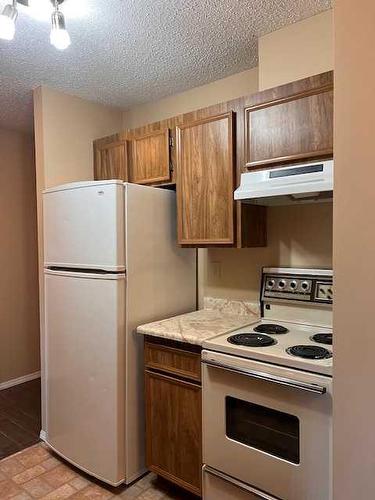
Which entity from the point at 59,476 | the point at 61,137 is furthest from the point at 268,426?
the point at 61,137

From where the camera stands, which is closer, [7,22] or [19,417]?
[7,22]

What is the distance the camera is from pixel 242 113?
6.61 ft

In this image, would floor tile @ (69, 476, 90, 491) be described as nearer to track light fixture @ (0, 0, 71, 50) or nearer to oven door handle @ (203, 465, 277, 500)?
oven door handle @ (203, 465, 277, 500)

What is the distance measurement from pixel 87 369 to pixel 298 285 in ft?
4.41

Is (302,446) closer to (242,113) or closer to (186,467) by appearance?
(186,467)

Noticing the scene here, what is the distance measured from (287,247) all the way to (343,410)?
1.24 meters

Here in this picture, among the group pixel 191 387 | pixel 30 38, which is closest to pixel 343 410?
pixel 191 387

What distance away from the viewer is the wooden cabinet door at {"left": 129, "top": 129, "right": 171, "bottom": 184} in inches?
93.7

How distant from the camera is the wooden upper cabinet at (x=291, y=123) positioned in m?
1.72

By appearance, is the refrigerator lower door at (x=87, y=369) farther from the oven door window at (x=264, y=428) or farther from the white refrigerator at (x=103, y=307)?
the oven door window at (x=264, y=428)

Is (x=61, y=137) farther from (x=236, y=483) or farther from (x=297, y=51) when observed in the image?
(x=236, y=483)

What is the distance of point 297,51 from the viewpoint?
196cm

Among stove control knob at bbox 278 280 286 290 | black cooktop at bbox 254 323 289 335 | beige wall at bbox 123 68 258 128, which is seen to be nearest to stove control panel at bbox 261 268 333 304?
stove control knob at bbox 278 280 286 290

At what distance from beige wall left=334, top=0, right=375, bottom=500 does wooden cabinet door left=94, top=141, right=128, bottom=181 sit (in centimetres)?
179
